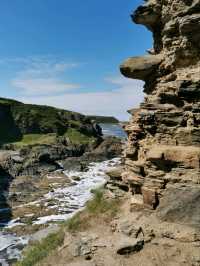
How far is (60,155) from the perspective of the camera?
8062cm

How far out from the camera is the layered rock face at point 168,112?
14992 mm

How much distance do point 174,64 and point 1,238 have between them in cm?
2418

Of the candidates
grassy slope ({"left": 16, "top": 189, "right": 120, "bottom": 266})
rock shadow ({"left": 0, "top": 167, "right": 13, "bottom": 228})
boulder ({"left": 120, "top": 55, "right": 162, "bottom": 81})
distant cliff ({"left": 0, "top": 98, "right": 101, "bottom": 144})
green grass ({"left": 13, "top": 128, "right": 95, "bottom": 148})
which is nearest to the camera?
grassy slope ({"left": 16, "top": 189, "right": 120, "bottom": 266})

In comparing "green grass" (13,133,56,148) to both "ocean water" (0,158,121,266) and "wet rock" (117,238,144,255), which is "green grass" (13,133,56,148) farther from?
"wet rock" (117,238,144,255)

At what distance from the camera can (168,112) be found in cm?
1588

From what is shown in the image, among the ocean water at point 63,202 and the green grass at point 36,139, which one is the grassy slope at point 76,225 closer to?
the ocean water at point 63,202

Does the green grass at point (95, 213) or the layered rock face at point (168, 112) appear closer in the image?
the layered rock face at point (168, 112)

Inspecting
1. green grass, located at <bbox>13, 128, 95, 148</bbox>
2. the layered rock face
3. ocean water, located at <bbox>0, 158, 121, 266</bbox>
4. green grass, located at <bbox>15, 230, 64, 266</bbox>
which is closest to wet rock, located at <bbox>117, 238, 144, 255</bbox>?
the layered rock face

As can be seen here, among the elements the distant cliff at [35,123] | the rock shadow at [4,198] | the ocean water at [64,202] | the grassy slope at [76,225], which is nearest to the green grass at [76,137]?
the distant cliff at [35,123]

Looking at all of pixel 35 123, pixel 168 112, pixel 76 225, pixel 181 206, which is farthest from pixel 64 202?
pixel 35 123

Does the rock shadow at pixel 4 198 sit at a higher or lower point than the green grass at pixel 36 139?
lower

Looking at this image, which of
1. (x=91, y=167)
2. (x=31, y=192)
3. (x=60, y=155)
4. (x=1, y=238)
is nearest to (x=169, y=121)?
(x=1, y=238)

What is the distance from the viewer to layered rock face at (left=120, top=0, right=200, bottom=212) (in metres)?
15.0

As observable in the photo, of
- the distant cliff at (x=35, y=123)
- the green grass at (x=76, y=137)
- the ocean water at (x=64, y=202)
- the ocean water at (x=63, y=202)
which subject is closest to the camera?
the ocean water at (x=64, y=202)
